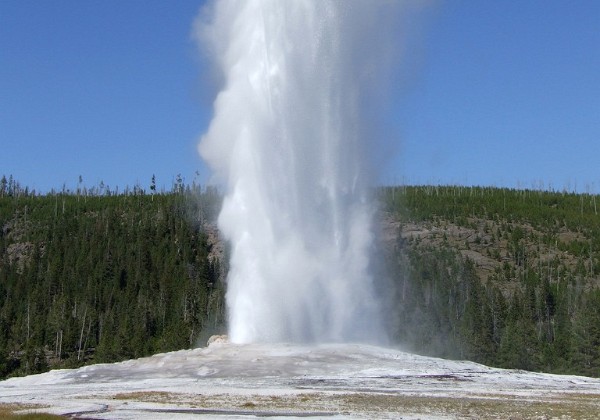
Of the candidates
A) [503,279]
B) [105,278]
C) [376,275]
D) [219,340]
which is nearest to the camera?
[219,340]

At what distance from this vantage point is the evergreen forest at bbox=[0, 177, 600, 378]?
62531 millimetres

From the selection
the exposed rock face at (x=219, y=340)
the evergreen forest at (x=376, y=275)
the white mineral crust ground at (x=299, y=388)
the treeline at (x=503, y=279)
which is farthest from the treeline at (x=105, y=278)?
the treeline at (x=503, y=279)

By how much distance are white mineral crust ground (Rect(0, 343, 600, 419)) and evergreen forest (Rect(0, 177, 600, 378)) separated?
32.8 feet

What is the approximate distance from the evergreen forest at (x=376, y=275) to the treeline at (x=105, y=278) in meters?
0.29

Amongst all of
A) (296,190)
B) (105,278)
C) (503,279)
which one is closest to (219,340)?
(296,190)

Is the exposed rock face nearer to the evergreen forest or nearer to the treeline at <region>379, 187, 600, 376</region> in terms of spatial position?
the evergreen forest

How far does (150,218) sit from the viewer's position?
433ft

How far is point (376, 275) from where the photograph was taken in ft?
130

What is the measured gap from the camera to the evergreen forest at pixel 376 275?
62.5 metres

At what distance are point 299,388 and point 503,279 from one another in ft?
312

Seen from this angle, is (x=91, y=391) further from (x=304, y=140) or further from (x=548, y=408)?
(x=304, y=140)

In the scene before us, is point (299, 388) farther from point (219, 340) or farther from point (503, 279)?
point (503, 279)

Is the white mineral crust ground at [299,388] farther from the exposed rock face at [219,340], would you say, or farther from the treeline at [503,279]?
the treeline at [503,279]

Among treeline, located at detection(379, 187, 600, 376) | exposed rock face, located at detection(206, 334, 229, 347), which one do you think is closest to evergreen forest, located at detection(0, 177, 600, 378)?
treeline, located at detection(379, 187, 600, 376)
